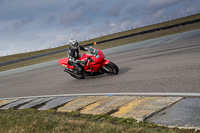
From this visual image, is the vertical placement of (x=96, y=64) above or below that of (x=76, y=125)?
above

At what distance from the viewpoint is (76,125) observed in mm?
4426

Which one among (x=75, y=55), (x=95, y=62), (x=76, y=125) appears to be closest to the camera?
(x=76, y=125)

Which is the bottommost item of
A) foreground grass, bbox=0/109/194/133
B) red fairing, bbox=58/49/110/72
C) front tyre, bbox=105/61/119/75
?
foreground grass, bbox=0/109/194/133

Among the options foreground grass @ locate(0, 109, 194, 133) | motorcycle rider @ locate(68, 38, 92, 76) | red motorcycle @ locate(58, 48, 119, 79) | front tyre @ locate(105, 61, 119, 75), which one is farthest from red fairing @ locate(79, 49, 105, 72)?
foreground grass @ locate(0, 109, 194, 133)

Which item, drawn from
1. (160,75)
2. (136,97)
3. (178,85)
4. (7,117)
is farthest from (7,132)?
(160,75)

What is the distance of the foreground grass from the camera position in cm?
376

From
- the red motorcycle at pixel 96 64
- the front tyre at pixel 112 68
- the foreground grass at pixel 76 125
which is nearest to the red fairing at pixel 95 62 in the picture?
the red motorcycle at pixel 96 64

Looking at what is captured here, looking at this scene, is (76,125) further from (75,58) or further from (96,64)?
(75,58)

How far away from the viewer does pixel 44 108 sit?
6.57 m

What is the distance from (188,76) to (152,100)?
2098 mm

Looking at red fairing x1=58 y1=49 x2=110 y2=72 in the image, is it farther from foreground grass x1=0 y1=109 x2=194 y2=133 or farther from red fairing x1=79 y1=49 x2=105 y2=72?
foreground grass x1=0 y1=109 x2=194 y2=133

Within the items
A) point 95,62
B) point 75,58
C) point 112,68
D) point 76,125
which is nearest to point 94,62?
point 95,62

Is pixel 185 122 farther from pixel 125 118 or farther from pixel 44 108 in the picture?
pixel 44 108

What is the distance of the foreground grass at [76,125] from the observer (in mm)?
3756
